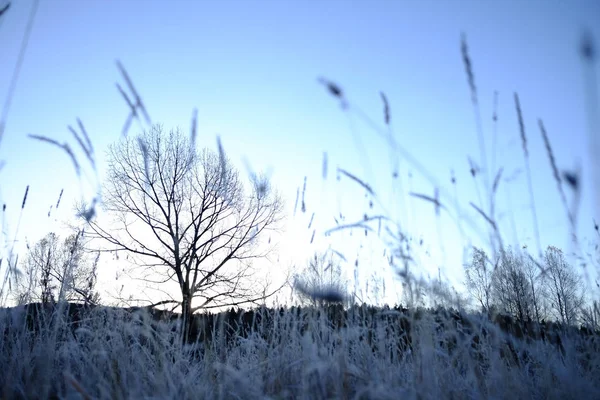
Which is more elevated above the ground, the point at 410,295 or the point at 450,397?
the point at 410,295

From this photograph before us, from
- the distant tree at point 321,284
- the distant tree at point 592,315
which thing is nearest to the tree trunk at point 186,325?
the distant tree at point 321,284

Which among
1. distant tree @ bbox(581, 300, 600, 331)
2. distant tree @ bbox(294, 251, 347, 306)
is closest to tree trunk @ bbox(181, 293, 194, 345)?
distant tree @ bbox(294, 251, 347, 306)

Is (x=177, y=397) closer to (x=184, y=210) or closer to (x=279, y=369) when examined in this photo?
(x=279, y=369)

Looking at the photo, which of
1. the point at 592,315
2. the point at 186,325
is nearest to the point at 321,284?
the point at 592,315

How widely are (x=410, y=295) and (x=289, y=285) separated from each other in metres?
1.27

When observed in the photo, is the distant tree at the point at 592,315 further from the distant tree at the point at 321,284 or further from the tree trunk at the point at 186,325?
the tree trunk at the point at 186,325

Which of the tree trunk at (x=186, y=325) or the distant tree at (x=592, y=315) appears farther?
the tree trunk at (x=186, y=325)

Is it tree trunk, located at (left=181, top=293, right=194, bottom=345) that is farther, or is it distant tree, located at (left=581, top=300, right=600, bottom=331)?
tree trunk, located at (left=181, top=293, right=194, bottom=345)

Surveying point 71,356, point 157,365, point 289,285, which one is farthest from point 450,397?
point 71,356

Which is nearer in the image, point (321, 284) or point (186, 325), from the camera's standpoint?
point (321, 284)

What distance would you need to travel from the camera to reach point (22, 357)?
2.83m

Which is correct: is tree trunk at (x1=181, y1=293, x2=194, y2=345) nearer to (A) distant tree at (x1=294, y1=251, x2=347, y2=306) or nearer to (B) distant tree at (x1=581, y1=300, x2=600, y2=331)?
(A) distant tree at (x1=294, y1=251, x2=347, y2=306)

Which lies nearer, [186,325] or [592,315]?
[592,315]

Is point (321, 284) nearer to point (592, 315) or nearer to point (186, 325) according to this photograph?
point (592, 315)
